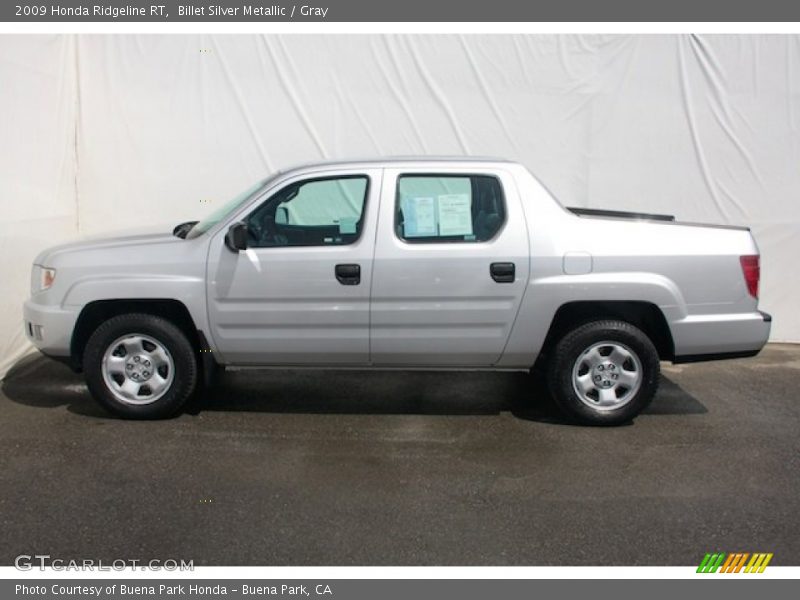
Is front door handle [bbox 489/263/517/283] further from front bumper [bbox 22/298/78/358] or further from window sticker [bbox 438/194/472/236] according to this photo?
front bumper [bbox 22/298/78/358]

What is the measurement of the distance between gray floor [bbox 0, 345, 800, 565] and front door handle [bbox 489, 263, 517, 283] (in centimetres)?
106

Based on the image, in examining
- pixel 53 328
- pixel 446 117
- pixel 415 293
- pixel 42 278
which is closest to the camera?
pixel 415 293

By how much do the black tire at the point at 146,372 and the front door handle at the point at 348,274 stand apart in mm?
1156

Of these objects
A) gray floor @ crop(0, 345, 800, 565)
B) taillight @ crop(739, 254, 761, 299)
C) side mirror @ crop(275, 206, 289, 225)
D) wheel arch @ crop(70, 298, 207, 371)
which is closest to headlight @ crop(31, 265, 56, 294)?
wheel arch @ crop(70, 298, 207, 371)

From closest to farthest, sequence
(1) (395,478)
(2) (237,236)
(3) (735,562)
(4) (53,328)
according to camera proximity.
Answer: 1. (3) (735,562)
2. (1) (395,478)
3. (2) (237,236)
4. (4) (53,328)

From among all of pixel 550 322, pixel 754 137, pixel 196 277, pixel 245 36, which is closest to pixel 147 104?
pixel 245 36

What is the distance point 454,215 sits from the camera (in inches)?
183

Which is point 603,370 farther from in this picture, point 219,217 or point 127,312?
point 127,312

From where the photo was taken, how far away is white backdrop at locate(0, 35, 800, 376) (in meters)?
7.22

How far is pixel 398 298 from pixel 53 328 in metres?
2.37

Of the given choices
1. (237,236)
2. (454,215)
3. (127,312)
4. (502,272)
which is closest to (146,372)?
(127,312)

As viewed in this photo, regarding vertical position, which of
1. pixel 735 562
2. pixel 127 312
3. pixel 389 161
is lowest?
pixel 735 562

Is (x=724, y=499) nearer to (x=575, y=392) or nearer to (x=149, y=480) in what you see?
(x=575, y=392)

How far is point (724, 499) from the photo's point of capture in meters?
3.82
